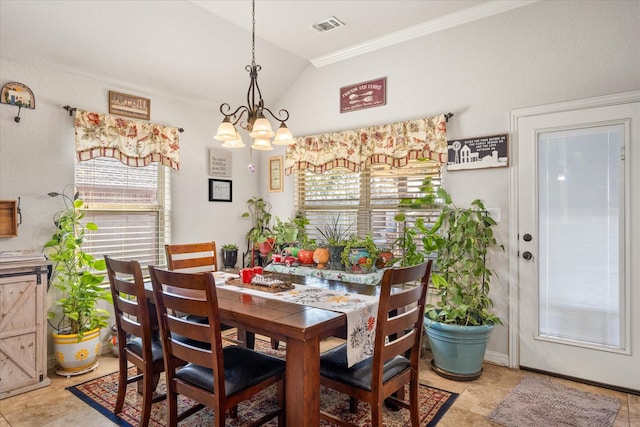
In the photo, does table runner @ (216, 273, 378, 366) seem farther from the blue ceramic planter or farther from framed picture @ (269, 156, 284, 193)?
framed picture @ (269, 156, 284, 193)

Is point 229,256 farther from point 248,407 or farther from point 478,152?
point 478,152

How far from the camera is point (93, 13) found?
288cm

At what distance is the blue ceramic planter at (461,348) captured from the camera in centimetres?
284

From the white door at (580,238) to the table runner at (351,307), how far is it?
164 centimetres

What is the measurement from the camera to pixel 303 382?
→ 1.67m

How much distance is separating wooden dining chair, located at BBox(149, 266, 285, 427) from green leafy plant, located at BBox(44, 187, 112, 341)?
1531 millimetres

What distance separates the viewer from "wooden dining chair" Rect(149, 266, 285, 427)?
1.70 m

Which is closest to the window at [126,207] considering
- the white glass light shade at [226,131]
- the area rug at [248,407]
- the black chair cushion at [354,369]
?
the area rug at [248,407]

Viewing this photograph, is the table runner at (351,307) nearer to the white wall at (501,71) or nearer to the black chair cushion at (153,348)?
the black chair cushion at (153,348)

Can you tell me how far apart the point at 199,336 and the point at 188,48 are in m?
2.71

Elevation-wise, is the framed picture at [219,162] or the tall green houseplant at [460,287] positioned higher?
the framed picture at [219,162]

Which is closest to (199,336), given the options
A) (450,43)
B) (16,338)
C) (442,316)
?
(16,338)

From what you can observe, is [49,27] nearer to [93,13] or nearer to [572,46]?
[93,13]

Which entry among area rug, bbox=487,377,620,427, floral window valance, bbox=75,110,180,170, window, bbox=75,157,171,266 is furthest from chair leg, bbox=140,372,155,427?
floral window valance, bbox=75,110,180,170
